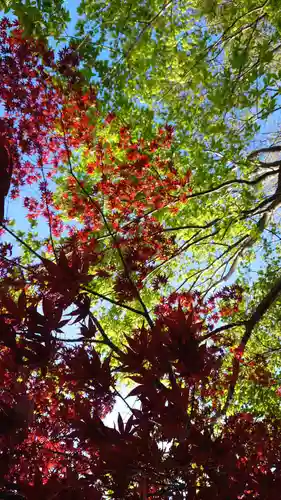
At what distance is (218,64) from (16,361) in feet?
21.5

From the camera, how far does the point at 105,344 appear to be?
3.31 m

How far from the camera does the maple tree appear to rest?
191 centimetres

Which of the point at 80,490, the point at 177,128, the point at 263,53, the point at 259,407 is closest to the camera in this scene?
the point at 80,490

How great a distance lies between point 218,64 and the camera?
21.7ft

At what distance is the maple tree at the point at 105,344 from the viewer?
191 cm

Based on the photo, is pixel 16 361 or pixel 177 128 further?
pixel 177 128

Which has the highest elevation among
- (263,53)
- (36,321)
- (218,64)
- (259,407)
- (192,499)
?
(218,64)

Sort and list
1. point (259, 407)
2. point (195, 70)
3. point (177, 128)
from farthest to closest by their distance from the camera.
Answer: point (259, 407)
point (177, 128)
point (195, 70)

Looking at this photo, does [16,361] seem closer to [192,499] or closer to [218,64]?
[192,499]

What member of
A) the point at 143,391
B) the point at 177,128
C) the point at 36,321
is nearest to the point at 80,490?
the point at 143,391

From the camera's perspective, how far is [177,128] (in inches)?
224

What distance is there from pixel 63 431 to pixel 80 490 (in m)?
2.01

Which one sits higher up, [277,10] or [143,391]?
[277,10]

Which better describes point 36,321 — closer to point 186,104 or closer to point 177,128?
point 177,128
